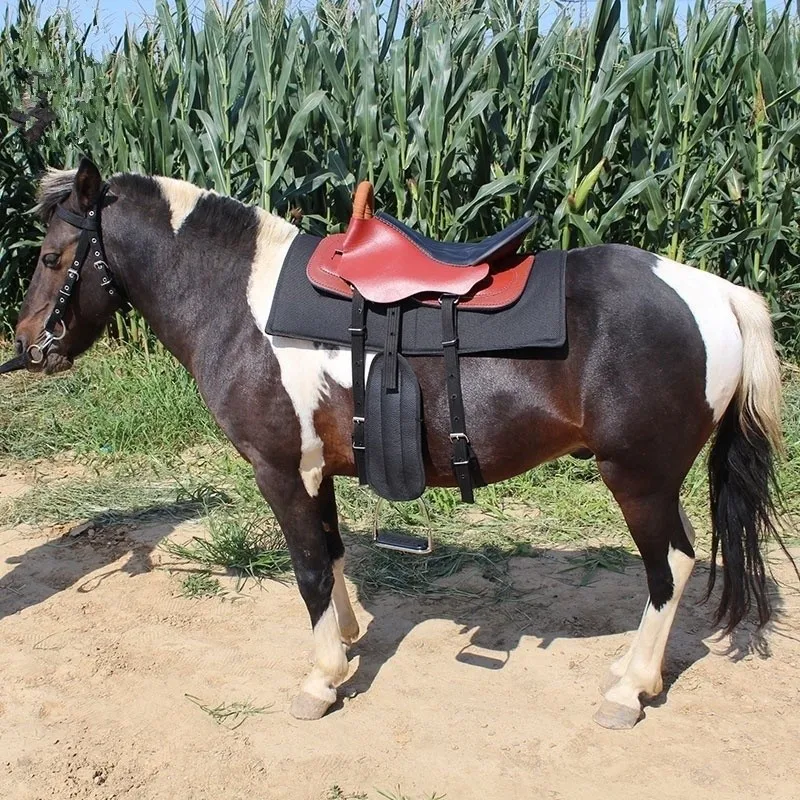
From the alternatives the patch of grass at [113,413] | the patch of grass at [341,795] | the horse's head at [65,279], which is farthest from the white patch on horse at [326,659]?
the patch of grass at [113,413]

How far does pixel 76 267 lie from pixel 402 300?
1.20 metres

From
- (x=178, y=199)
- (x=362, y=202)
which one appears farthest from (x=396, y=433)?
(x=178, y=199)

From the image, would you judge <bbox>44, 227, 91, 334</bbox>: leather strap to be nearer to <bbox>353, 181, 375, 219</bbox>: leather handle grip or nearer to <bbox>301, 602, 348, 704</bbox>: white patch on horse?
<bbox>353, 181, 375, 219</bbox>: leather handle grip

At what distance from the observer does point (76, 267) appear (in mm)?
2936

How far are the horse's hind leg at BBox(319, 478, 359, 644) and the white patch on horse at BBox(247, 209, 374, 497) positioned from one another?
27cm

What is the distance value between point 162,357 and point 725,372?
4.42 m

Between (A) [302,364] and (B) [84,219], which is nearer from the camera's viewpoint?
(A) [302,364]

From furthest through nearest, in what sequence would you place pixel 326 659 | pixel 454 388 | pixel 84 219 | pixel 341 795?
pixel 326 659 < pixel 84 219 < pixel 454 388 < pixel 341 795

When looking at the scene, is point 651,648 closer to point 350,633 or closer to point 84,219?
point 350,633

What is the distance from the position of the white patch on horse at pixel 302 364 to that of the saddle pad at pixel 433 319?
0.19 feet

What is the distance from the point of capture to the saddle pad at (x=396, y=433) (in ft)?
8.87

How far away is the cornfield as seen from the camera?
207 inches

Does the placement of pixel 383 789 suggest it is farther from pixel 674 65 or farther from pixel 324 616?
pixel 674 65

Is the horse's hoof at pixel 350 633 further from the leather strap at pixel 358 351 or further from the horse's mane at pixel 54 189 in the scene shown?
the horse's mane at pixel 54 189
